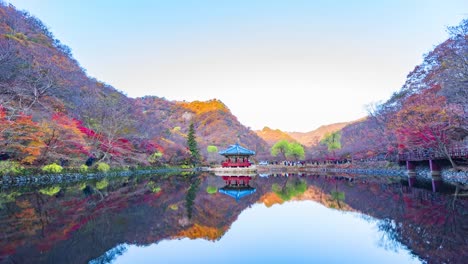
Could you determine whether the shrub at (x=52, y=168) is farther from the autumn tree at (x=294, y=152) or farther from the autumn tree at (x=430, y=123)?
the autumn tree at (x=294, y=152)

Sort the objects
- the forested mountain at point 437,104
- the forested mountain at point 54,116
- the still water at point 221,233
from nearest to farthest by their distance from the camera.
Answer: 1. the still water at point 221,233
2. the forested mountain at point 437,104
3. the forested mountain at point 54,116

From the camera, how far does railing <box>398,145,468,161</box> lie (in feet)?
49.8

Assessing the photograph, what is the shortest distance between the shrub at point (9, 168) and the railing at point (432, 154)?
76.1 ft

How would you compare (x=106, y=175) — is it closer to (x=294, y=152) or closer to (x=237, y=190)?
(x=237, y=190)

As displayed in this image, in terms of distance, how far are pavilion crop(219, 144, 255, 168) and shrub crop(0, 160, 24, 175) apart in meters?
20.0

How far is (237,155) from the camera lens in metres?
33.6

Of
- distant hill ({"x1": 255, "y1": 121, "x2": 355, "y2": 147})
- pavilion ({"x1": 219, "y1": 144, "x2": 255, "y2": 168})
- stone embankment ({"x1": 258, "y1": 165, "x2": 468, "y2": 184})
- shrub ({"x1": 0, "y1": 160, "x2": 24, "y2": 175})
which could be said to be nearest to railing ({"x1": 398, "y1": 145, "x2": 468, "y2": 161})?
stone embankment ({"x1": 258, "y1": 165, "x2": 468, "y2": 184})

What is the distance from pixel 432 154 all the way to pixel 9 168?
24.1 metres

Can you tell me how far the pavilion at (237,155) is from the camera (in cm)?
3302

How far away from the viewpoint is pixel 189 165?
37781 mm

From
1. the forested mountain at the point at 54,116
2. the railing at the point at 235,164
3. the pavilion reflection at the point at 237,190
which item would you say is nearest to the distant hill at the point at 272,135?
the forested mountain at the point at 54,116

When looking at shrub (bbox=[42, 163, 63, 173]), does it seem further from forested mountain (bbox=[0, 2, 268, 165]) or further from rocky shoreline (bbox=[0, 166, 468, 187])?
forested mountain (bbox=[0, 2, 268, 165])

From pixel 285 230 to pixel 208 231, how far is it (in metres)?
1.77

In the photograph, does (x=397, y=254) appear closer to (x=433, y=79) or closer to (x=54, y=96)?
(x=433, y=79)
